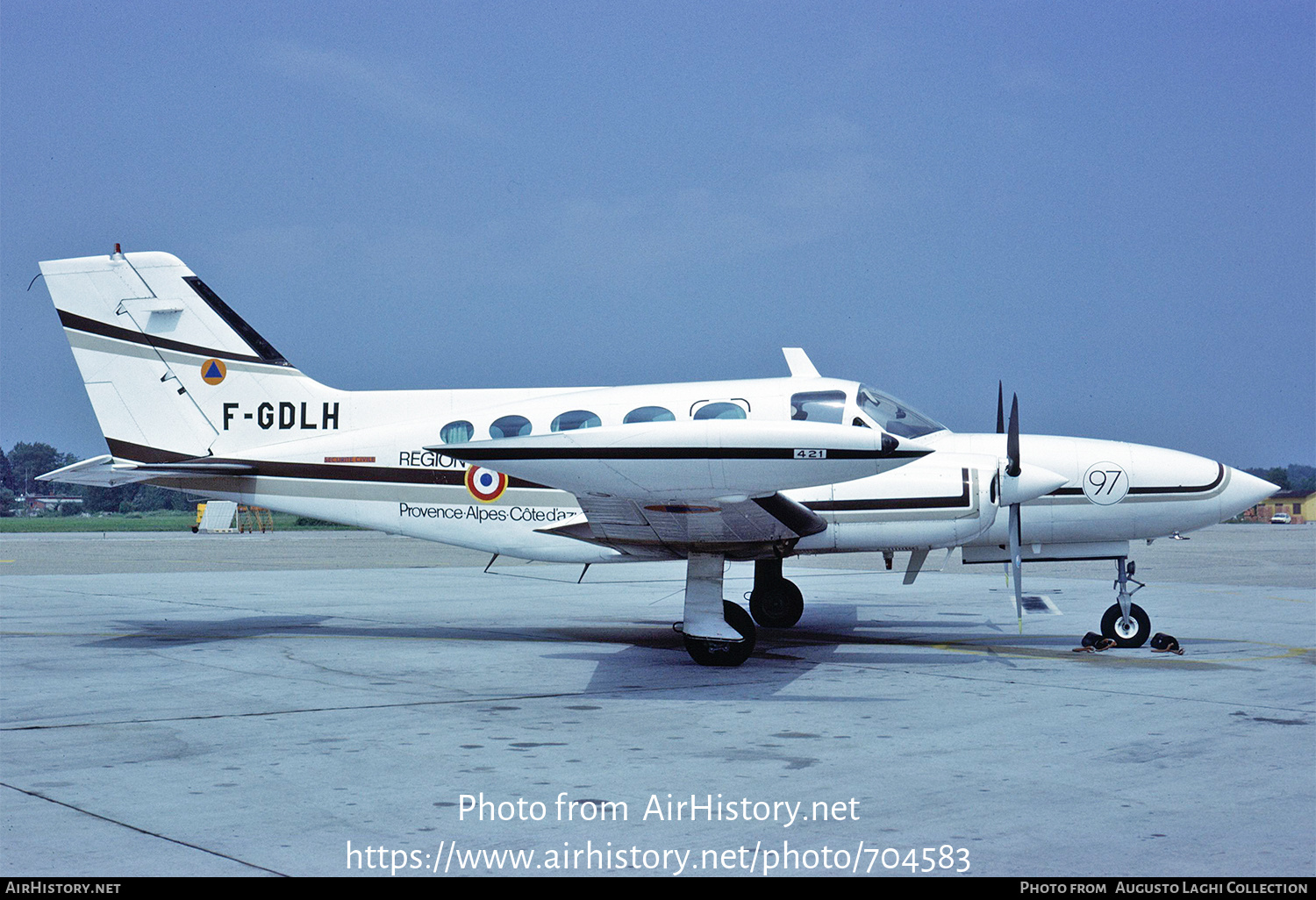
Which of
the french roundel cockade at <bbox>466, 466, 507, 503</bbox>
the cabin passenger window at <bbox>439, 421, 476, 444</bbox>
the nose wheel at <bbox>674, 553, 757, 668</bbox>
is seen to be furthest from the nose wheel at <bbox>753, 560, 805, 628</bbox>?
the cabin passenger window at <bbox>439, 421, 476, 444</bbox>

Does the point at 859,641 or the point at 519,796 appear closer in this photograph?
the point at 519,796

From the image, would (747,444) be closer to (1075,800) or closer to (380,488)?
(1075,800)

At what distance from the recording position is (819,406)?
11.2m

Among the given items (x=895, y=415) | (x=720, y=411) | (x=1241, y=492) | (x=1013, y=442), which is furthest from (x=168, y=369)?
(x=1241, y=492)

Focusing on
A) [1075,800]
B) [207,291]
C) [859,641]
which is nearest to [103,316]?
[207,291]

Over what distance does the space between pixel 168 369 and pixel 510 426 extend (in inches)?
185

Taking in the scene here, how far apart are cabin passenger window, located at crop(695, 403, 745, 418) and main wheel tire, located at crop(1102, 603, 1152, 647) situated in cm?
439

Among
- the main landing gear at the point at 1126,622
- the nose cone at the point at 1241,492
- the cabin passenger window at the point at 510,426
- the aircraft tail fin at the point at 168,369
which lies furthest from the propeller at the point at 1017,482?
the aircraft tail fin at the point at 168,369

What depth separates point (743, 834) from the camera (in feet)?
16.0

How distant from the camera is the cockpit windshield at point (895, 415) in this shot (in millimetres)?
11258

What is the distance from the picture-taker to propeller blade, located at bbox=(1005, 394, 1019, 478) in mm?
10742

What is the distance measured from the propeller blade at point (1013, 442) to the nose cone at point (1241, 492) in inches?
99.0

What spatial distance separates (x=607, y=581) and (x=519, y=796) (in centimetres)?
1662
